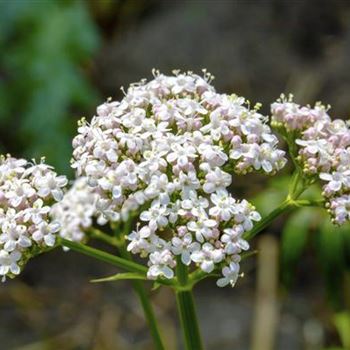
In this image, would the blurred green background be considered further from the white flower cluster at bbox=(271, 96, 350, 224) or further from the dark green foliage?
the white flower cluster at bbox=(271, 96, 350, 224)

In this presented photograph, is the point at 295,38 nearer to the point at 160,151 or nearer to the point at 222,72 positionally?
the point at 222,72

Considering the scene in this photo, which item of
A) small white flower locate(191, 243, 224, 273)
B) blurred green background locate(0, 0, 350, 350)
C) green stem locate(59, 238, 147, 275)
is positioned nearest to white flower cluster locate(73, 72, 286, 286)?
small white flower locate(191, 243, 224, 273)

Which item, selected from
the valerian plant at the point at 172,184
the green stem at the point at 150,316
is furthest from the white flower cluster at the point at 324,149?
the green stem at the point at 150,316

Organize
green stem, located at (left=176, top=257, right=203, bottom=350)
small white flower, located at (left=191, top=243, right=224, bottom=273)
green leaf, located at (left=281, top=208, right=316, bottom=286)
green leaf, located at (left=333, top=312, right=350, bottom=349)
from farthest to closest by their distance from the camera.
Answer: green leaf, located at (left=333, top=312, right=350, bottom=349)
green leaf, located at (left=281, top=208, right=316, bottom=286)
green stem, located at (left=176, top=257, right=203, bottom=350)
small white flower, located at (left=191, top=243, right=224, bottom=273)

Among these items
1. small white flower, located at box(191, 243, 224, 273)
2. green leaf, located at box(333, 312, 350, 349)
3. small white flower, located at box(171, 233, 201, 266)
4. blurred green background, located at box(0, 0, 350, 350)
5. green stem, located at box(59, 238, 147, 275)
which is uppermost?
blurred green background, located at box(0, 0, 350, 350)

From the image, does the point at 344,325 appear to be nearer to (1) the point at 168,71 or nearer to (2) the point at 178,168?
(2) the point at 178,168

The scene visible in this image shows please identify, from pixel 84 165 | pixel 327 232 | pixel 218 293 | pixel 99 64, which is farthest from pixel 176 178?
pixel 99 64
